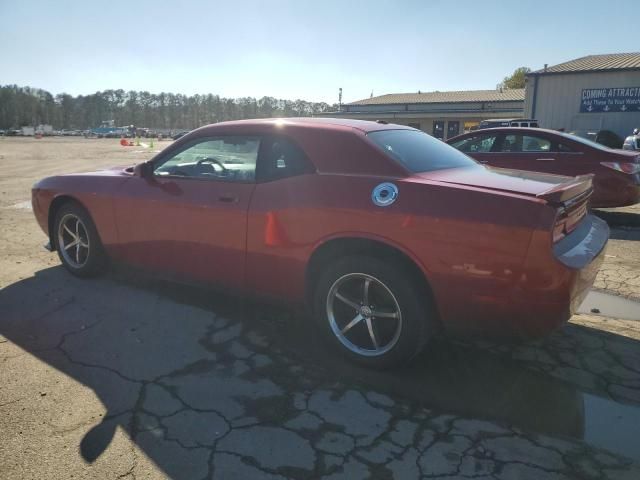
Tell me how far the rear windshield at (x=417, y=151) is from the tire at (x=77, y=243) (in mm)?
2849

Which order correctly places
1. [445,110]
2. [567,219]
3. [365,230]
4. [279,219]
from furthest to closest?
[445,110] → [279,219] → [365,230] → [567,219]

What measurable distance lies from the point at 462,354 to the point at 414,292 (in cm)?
84

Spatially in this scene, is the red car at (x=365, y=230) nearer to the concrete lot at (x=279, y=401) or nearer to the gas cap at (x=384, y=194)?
the gas cap at (x=384, y=194)

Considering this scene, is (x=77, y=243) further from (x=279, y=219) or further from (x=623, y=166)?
(x=623, y=166)

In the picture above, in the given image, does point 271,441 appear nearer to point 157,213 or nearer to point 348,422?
point 348,422

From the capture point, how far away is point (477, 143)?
792 cm

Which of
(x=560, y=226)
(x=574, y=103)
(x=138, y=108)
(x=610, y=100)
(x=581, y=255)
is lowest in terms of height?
(x=581, y=255)

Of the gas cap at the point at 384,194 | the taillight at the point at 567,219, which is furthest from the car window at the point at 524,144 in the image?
the gas cap at the point at 384,194

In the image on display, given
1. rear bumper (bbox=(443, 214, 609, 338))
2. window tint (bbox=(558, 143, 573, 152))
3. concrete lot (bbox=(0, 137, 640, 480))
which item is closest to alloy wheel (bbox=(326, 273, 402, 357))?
concrete lot (bbox=(0, 137, 640, 480))

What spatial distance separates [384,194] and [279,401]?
136cm

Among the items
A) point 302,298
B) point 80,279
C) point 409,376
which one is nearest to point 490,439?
point 409,376

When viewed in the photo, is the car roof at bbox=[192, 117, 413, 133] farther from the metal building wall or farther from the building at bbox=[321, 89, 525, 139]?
the building at bbox=[321, 89, 525, 139]

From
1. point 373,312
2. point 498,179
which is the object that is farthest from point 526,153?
point 373,312

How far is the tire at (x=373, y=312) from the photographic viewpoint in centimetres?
292
